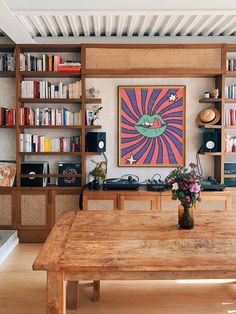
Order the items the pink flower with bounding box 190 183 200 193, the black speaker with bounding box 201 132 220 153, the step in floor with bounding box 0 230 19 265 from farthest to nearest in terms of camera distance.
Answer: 1. the black speaker with bounding box 201 132 220 153
2. the step in floor with bounding box 0 230 19 265
3. the pink flower with bounding box 190 183 200 193

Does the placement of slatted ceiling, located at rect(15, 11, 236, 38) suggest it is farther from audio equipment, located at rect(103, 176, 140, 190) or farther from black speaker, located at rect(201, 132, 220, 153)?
audio equipment, located at rect(103, 176, 140, 190)

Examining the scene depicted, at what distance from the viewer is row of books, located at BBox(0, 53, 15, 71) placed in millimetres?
5449

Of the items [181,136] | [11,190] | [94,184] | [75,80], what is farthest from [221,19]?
[11,190]

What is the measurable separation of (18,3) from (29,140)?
1906mm

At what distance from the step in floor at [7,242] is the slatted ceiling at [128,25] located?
8.31 feet

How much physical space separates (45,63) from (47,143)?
1.05 m

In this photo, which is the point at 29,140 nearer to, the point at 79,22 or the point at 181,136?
the point at 79,22

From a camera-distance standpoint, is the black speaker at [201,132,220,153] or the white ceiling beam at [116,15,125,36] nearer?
the white ceiling beam at [116,15,125,36]

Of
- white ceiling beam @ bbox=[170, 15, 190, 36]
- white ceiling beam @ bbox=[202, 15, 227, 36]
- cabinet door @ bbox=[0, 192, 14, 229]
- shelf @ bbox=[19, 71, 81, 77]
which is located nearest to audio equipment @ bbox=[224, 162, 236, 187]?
white ceiling beam @ bbox=[202, 15, 227, 36]

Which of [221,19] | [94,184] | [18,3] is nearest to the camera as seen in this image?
[18,3]

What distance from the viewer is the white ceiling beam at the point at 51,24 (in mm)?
4831

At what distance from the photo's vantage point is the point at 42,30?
17.5 ft

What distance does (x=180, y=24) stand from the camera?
504 centimetres

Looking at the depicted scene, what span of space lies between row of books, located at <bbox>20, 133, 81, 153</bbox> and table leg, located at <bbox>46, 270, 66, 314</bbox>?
3396mm
